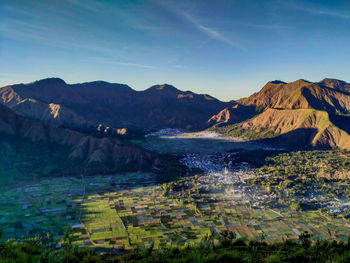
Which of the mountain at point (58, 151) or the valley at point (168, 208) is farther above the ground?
the mountain at point (58, 151)

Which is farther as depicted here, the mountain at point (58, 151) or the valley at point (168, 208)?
the mountain at point (58, 151)

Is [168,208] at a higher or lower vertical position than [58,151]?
lower

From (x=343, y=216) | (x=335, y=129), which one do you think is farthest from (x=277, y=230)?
(x=335, y=129)

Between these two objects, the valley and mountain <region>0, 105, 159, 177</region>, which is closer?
the valley

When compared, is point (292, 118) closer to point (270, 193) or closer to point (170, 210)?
point (270, 193)

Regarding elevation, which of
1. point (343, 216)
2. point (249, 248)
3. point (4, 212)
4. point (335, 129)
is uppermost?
point (335, 129)

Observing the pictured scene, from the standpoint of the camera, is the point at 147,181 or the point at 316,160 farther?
the point at 316,160

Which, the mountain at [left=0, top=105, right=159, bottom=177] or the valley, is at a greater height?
the mountain at [left=0, top=105, right=159, bottom=177]

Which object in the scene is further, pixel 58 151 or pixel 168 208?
pixel 58 151
